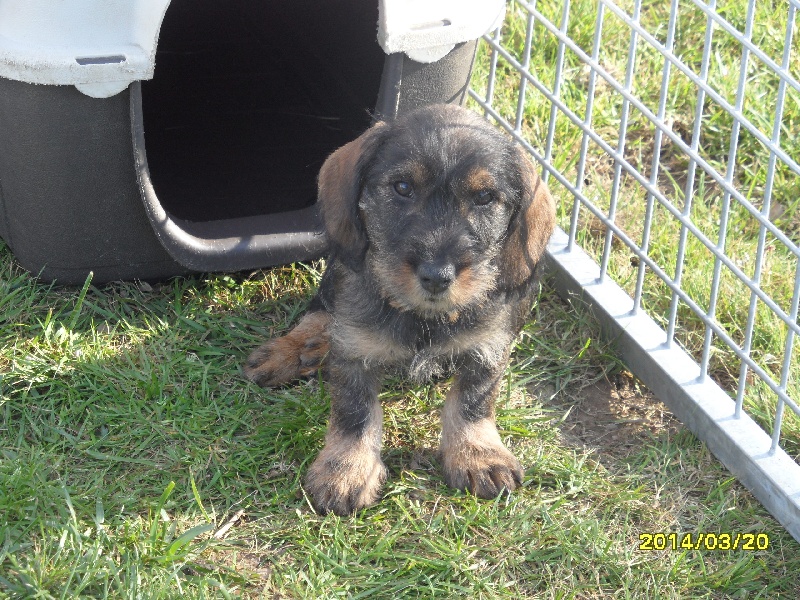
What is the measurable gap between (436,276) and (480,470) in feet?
2.57

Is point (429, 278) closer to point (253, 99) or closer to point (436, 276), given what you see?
point (436, 276)

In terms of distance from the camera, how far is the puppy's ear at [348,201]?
3.23 meters

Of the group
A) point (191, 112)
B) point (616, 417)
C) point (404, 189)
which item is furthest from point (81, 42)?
point (616, 417)

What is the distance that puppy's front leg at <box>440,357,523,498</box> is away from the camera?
3.38 m

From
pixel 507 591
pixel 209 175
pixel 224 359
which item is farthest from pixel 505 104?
pixel 507 591

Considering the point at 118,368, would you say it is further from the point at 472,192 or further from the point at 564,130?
the point at 564,130

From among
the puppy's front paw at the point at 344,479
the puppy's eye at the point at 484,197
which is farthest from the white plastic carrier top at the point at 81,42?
the puppy's front paw at the point at 344,479

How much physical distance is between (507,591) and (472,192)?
114 centimetres

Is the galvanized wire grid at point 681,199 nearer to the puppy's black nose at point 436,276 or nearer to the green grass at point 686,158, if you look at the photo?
the green grass at point 686,158

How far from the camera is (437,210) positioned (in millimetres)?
3033

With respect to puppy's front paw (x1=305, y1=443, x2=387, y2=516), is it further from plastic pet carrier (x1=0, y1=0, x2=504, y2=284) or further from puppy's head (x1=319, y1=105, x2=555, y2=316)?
plastic pet carrier (x1=0, y1=0, x2=504, y2=284)

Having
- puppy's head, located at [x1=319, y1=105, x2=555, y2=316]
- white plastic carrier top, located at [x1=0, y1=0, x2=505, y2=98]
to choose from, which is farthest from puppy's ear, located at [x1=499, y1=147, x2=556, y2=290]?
white plastic carrier top, located at [x1=0, y1=0, x2=505, y2=98]

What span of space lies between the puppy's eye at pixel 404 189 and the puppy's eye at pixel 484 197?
7.5 inches

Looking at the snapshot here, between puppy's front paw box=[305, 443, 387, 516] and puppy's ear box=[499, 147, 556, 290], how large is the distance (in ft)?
2.28
